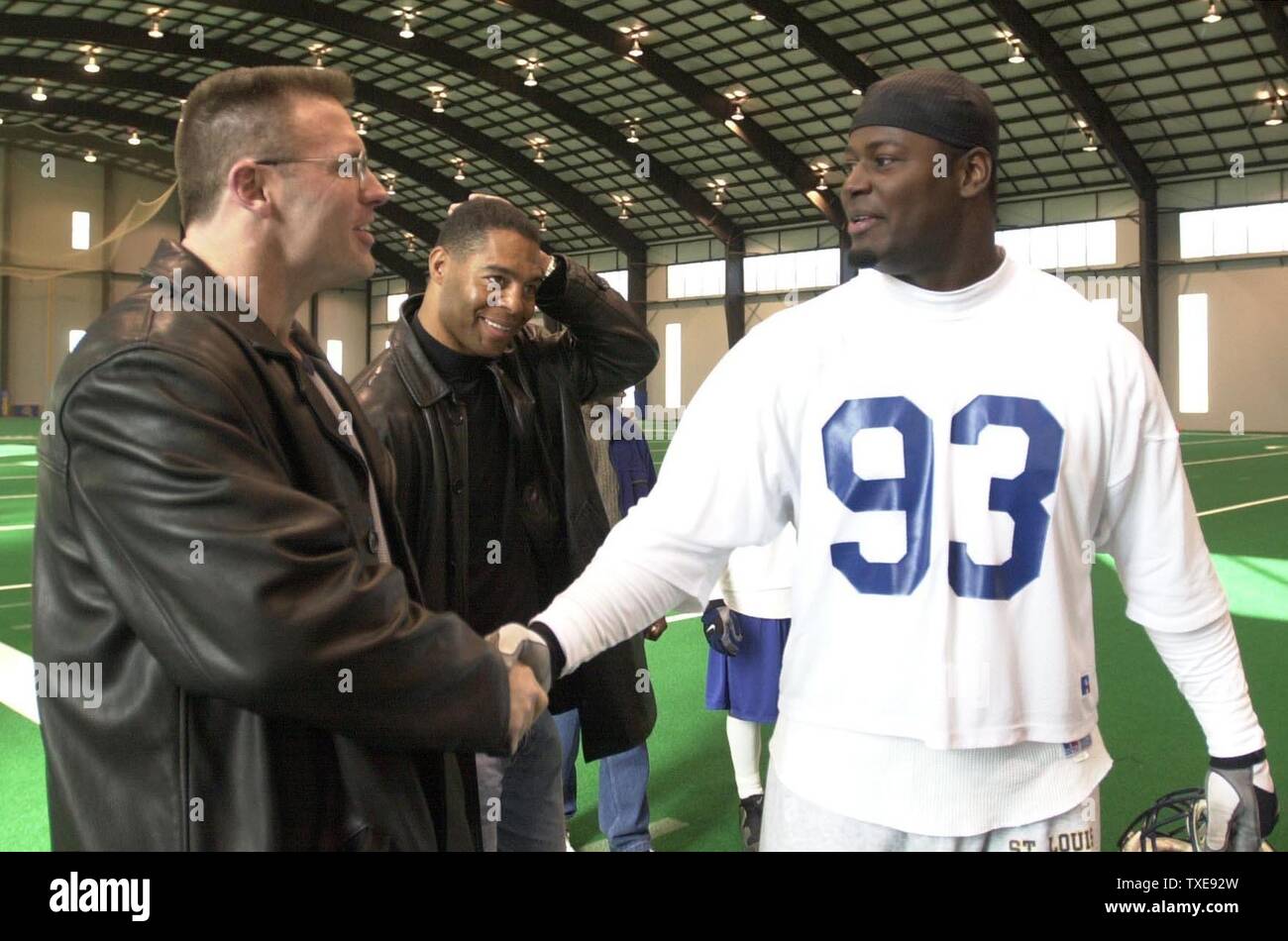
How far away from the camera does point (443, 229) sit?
3865 millimetres

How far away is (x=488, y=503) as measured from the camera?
3.71 meters

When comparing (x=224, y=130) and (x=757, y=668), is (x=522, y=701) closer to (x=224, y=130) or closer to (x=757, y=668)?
(x=224, y=130)

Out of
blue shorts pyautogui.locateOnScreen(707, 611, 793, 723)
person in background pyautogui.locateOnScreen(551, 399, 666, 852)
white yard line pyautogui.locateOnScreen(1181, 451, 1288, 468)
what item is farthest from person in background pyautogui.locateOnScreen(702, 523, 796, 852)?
white yard line pyautogui.locateOnScreen(1181, 451, 1288, 468)

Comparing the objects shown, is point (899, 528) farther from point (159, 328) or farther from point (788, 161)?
point (788, 161)

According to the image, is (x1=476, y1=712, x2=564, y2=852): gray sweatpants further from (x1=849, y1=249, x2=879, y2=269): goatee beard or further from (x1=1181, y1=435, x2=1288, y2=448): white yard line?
(x1=1181, y1=435, x2=1288, y2=448): white yard line

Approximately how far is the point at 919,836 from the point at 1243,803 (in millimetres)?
826

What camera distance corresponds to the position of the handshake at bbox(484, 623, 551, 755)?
199 centimetres

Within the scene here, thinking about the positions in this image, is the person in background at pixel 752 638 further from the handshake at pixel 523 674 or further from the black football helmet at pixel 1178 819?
the handshake at pixel 523 674

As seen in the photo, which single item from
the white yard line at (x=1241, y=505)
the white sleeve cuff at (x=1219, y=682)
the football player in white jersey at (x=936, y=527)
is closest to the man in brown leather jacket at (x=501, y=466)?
the football player in white jersey at (x=936, y=527)

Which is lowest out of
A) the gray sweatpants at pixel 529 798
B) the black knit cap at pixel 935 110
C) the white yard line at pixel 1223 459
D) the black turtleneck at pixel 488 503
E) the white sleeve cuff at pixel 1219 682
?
the gray sweatpants at pixel 529 798

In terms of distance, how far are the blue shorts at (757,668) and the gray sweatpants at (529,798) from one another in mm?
1670

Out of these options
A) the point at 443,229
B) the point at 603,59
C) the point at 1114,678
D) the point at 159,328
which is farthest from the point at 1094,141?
the point at 159,328

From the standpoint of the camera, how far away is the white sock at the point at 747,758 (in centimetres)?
510
